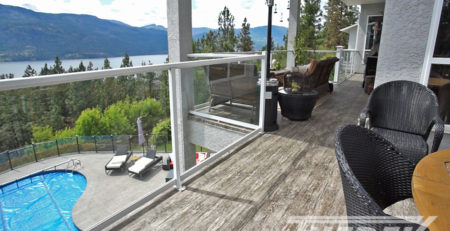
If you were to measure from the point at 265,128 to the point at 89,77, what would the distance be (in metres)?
2.83

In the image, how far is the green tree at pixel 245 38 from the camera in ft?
135

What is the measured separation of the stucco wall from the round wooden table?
7.83 feet

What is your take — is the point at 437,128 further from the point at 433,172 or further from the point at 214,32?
the point at 214,32

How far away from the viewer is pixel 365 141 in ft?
4.58

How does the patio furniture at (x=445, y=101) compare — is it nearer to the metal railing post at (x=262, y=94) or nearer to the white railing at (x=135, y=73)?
the metal railing post at (x=262, y=94)

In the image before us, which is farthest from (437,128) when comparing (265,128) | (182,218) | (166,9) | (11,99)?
(166,9)

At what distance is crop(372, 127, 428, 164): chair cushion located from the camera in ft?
7.48

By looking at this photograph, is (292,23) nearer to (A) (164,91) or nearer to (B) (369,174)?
(A) (164,91)

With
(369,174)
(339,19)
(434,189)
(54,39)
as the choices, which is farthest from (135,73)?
(54,39)

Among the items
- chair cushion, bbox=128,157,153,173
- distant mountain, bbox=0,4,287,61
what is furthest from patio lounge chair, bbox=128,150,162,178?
distant mountain, bbox=0,4,287,61

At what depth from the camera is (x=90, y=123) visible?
173 centimetres

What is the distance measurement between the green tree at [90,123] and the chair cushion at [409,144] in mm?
2656

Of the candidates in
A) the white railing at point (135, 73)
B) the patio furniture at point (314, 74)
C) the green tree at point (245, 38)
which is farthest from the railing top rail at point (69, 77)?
the green tree at point (245, 38)

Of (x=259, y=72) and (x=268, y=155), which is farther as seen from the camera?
(x=259, y=72)
